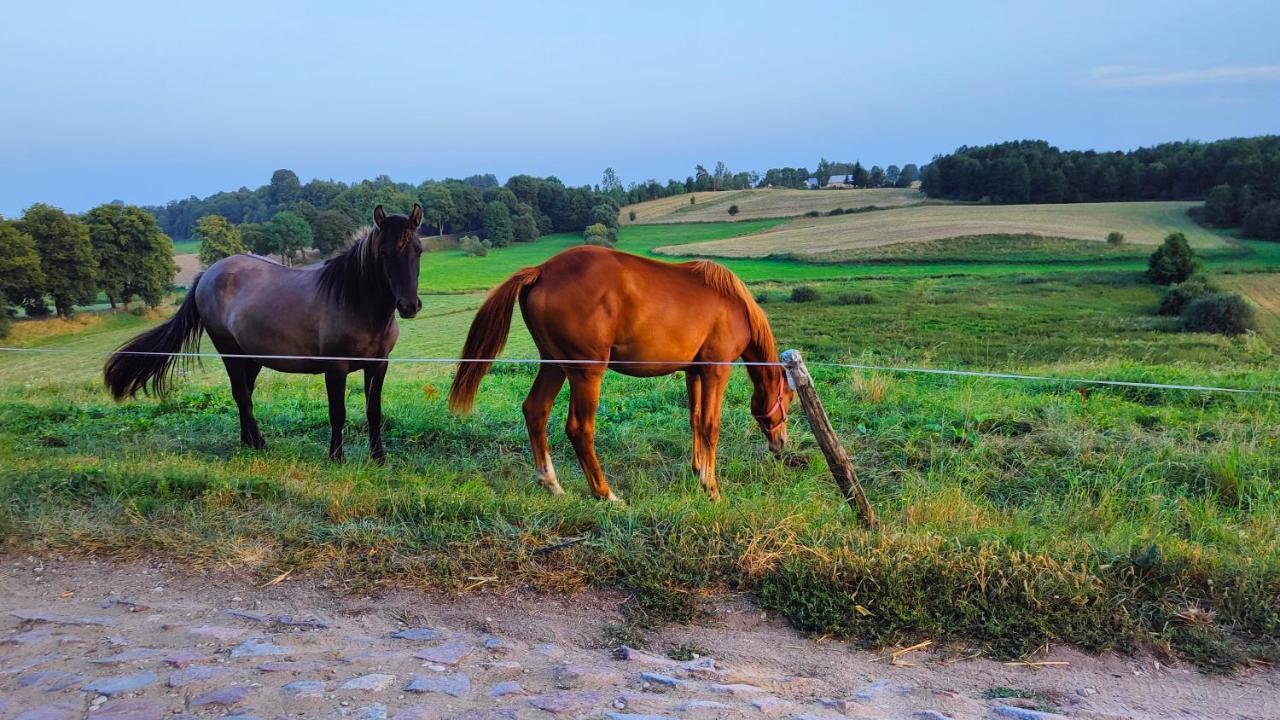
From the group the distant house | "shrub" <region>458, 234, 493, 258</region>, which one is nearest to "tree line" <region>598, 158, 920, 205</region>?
the distant house

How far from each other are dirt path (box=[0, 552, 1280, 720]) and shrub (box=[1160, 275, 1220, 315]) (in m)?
37.3

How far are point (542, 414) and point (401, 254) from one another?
5.51 ft

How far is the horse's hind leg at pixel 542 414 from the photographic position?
545 cm

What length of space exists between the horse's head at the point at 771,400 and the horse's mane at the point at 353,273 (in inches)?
127

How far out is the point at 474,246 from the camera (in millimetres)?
30328

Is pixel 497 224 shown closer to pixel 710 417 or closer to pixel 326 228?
pixel 326 228

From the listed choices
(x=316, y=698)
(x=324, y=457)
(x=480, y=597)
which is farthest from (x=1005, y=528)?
(x=324, y=457)

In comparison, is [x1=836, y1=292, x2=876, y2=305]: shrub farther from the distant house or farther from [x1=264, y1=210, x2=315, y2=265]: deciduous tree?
the distant house

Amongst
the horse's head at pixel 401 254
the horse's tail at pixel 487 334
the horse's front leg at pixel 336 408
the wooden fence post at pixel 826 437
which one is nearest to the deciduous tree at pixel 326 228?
the horse's front leg at pixel 336 408

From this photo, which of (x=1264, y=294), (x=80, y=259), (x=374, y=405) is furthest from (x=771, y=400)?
(x=1264, y=294)

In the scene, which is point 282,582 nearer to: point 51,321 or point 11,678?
point 11,678

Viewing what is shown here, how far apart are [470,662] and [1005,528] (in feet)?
9.87

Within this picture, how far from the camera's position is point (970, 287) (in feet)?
132

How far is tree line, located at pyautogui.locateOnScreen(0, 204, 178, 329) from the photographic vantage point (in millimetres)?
16875
